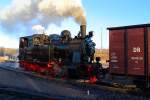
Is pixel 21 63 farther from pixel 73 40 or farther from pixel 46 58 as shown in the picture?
pixel 73 40

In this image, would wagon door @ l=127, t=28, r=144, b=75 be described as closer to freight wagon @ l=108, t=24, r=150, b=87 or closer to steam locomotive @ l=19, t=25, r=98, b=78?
freight wagon @ l=108, t=24, r=150, b=87

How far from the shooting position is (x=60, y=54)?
25859 millimetres

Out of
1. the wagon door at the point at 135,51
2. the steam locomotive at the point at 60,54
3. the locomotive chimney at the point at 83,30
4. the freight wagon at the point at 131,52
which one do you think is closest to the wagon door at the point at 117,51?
the freight wagon at the point at 131,52

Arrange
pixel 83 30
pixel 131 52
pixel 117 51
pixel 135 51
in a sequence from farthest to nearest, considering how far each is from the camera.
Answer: pixel 83 30, pixel 117 51, pixel 131 52, pixel 135 51

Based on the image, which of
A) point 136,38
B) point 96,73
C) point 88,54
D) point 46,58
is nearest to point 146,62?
point 136,38

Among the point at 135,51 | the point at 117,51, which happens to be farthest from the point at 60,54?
the point at 135,51

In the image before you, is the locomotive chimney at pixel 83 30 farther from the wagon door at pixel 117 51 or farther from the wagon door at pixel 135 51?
the wagon door at pixel 135 51

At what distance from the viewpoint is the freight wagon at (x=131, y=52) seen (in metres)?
16.0

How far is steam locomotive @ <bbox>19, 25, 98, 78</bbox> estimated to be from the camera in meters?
23.0

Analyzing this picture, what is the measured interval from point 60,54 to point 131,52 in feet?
32.6

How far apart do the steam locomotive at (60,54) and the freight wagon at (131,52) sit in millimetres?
4927

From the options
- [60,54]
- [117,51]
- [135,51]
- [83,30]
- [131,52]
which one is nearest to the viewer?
[135,51]

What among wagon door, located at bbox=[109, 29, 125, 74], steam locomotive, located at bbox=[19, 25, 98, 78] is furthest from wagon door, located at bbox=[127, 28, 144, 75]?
steam locomotive, located at bbox=[19, 25, 98, 78]

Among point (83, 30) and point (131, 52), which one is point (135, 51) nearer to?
point (131, 52)
